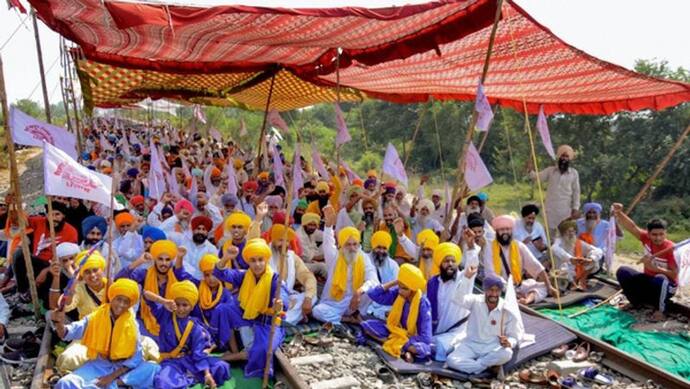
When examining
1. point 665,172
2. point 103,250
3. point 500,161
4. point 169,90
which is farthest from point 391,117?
point 103,250

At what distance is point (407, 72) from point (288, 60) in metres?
2.02

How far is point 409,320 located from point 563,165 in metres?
4.60

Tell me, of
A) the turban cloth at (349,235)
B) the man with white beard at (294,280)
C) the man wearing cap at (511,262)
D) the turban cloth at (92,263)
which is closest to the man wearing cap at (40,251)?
the turban cloth at (92,263)

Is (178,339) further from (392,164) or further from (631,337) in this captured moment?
(631,337)

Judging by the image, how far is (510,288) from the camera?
4703mm

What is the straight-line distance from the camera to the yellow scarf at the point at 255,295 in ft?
15.8

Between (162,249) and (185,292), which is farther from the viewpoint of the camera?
(162,249)

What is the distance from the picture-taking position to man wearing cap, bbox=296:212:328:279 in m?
6.76

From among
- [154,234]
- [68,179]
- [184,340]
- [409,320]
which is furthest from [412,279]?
[68,179]

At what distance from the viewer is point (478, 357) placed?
15.5ft

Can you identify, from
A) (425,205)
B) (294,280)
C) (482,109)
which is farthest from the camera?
(425,205)

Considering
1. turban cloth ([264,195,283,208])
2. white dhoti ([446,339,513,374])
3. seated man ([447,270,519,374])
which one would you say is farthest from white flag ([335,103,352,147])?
white dhoti ([446,339,513,374])

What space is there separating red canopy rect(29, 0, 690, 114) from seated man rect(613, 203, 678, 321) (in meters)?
1.92

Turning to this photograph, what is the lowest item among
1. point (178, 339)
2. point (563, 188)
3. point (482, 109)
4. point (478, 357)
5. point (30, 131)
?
point (478, 357)
